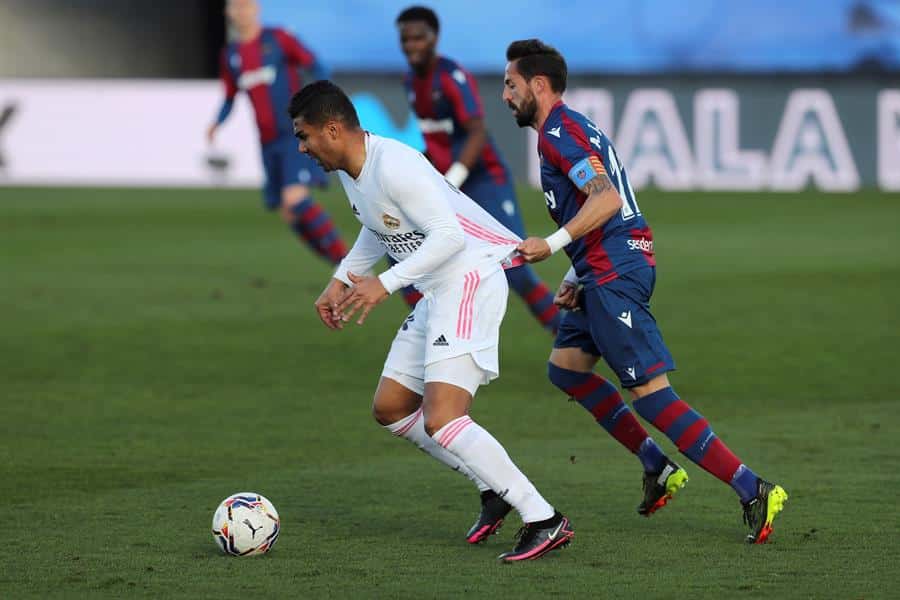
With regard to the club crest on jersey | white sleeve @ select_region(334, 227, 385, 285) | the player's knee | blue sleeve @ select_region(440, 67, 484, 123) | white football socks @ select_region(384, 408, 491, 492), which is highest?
the club crest on jersey

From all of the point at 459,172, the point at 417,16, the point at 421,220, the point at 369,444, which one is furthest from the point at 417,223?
the point at 417,16

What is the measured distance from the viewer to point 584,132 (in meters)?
5.77

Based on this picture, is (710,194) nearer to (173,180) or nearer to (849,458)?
(173,180)

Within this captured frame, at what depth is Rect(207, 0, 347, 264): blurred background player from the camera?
514 inches

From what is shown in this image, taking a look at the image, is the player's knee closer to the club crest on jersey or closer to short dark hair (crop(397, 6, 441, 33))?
the club crest on jersey

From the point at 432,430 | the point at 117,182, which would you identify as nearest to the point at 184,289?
the point at 432,430

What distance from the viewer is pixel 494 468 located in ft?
17.3

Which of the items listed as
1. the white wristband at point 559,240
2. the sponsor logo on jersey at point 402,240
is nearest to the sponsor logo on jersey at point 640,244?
the white wristband at point 559,240

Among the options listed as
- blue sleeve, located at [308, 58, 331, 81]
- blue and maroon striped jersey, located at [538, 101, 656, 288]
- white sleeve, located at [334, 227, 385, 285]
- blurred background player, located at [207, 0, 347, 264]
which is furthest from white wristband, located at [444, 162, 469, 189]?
white sleeve, located at [334, 227, 385, 285]

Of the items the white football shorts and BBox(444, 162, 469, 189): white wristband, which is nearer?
the white football shorts

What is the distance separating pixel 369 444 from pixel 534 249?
7.77 ft

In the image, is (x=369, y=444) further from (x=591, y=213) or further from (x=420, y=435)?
(x=591, y=213)

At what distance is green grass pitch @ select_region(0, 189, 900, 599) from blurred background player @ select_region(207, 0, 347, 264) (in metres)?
0.60

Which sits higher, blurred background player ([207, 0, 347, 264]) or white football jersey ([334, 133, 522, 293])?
white football jersey ([334, 133, 522, 293])
